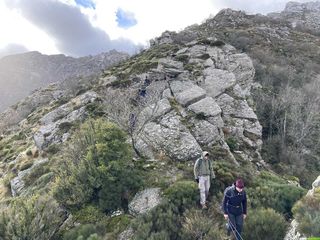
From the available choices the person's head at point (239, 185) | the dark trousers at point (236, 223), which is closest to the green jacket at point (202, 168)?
the dark trousers at point (236, 223)

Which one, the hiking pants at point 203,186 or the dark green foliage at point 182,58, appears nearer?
the hiking pants at point 203,186

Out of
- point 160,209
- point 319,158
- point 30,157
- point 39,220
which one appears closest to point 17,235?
point 39,220

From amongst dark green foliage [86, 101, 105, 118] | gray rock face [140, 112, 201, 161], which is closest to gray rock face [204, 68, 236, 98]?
gray rock face [140, 112, 201, 161]

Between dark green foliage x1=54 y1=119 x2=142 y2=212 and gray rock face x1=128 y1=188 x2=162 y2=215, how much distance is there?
0.41 m

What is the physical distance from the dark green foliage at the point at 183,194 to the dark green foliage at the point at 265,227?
8.93 feet

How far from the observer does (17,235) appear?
36.2 ft

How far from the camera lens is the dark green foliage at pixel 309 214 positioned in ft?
29.2

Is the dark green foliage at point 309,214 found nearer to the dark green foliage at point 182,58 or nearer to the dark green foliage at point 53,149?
the dark green foliage at point 53,149

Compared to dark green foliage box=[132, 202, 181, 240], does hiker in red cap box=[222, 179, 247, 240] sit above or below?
above

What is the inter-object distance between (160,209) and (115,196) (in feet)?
8.53

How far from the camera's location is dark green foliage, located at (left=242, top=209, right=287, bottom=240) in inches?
426

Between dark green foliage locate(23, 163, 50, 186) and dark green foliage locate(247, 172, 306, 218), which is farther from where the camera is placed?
dark green foliage locate(23, 163, 50, 186)

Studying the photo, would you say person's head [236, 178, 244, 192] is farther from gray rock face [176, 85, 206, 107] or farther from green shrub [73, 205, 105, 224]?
gray rock face [176, 85, 206, 107]

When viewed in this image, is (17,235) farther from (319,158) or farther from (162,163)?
(319,158)
